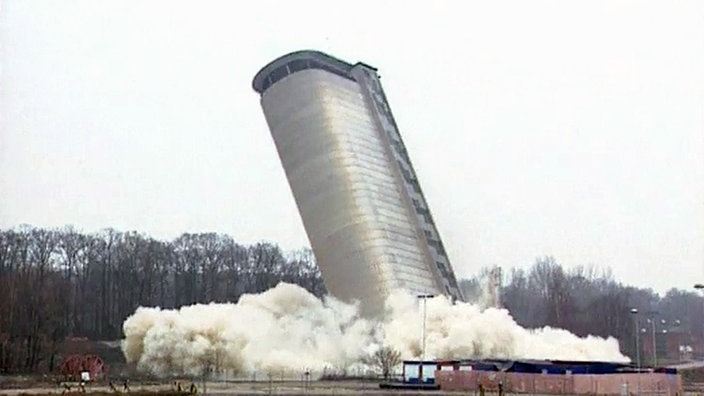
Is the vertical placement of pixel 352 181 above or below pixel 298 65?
below

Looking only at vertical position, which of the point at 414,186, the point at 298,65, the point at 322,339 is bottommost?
the point at 322,339

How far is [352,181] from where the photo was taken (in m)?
53.8

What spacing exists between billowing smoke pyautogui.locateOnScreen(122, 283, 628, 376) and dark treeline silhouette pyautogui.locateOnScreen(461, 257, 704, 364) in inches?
395

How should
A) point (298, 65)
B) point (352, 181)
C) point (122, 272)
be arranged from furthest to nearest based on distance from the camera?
point (122, 272) < point (298, 65) < point (352, 181)

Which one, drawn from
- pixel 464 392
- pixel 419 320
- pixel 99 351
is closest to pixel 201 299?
pixel 99 351

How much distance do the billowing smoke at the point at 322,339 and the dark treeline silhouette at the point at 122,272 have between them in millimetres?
14641

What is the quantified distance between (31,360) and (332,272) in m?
19.3

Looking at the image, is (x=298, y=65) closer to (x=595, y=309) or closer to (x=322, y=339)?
(x=322, y=339)

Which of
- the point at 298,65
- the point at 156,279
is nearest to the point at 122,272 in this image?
the point at 156,279

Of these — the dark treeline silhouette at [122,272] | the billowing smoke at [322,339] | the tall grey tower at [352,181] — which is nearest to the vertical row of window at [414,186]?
the tall grey tower at [352,181]

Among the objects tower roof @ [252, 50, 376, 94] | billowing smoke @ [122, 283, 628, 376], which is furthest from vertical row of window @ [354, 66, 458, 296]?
billowing smoke @ [122, 283, 628, 376]

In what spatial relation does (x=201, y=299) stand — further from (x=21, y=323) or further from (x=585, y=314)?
(x=585, y=314)

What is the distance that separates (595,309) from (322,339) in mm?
38694

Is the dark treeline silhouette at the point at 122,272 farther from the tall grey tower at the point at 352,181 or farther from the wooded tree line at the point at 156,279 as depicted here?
the tall grey tower at the point at 352,181
